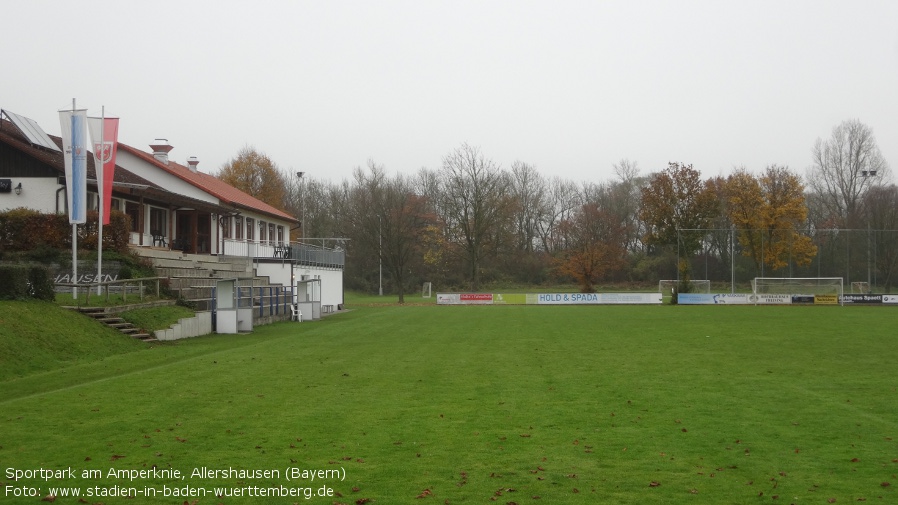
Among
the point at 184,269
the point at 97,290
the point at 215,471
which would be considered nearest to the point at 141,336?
the point at 97,290

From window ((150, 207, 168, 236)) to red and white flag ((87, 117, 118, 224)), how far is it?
14.5m

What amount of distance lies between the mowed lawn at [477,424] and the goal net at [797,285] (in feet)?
129

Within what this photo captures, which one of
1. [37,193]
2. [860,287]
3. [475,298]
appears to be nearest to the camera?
[37,193]

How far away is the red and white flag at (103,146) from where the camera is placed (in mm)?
25719

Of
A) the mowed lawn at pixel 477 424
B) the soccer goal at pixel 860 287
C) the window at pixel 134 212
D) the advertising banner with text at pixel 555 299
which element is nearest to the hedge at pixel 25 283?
the mowed lawn at pixel 477 424

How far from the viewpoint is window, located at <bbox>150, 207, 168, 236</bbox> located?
40.4 meters

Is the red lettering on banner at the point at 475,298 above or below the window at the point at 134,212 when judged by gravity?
below

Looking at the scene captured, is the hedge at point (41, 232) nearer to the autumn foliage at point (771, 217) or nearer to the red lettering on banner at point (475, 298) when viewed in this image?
the red lettering on banner at point (475, 298)

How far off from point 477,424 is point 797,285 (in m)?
54.1

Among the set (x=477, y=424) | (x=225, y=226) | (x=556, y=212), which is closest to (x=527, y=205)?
(x=556, y=212)

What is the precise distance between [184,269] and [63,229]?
17.8 ft

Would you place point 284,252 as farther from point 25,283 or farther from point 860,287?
point 860,287

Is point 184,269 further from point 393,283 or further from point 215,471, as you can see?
point 393,283

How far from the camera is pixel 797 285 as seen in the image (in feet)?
193
